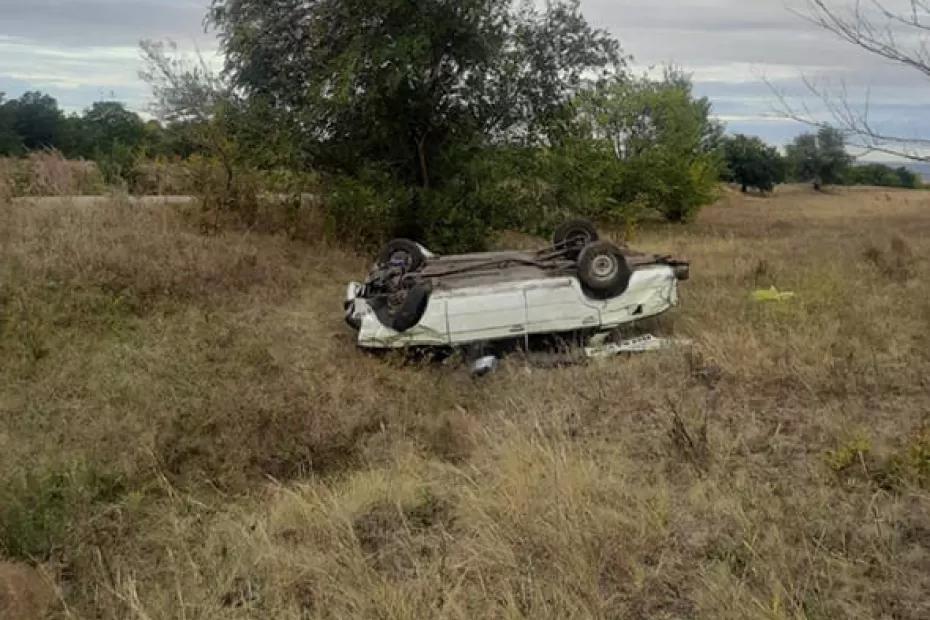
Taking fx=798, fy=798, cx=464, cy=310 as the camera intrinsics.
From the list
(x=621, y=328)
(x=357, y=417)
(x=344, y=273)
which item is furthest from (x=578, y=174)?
(x=357, y=417)

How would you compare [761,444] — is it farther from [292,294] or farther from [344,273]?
[344,273]

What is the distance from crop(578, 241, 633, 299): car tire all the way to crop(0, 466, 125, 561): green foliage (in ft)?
15.1

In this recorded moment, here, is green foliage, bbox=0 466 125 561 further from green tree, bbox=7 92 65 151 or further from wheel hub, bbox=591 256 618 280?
green tree, bbox=7 92 65 151

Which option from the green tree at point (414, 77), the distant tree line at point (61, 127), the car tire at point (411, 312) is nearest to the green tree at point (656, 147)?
the green tree at point (414, 77)

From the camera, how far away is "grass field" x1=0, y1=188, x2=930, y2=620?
3293 mm

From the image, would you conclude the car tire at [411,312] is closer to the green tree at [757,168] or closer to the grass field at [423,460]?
the grass field at [423,460]

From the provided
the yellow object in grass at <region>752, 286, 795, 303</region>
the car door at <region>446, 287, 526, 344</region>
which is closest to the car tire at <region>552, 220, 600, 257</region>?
the yellow object in grass at <region>752, 286, 795, 303</region>

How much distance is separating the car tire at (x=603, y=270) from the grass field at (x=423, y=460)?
35.4 inches

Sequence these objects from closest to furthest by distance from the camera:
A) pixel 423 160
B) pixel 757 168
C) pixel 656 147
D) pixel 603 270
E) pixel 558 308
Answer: pixel 558 308
pixel 603 270
pixel 423 160
pixel 656 147
pixel 757 168

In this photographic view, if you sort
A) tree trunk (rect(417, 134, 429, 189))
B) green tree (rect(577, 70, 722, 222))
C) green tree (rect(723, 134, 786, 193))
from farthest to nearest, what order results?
green tree (rect(723, 134, 786, 193)) → green tree (rect(577, 70, 722, 222)) → tree trunk (rect(417, 134, 429, 189))

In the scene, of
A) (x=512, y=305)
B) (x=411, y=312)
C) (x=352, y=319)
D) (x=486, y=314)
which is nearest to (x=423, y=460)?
(x=411, y=312)

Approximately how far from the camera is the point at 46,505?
418cm

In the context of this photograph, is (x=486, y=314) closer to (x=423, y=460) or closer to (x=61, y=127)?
(x=423, y=460)

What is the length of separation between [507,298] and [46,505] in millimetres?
4300
